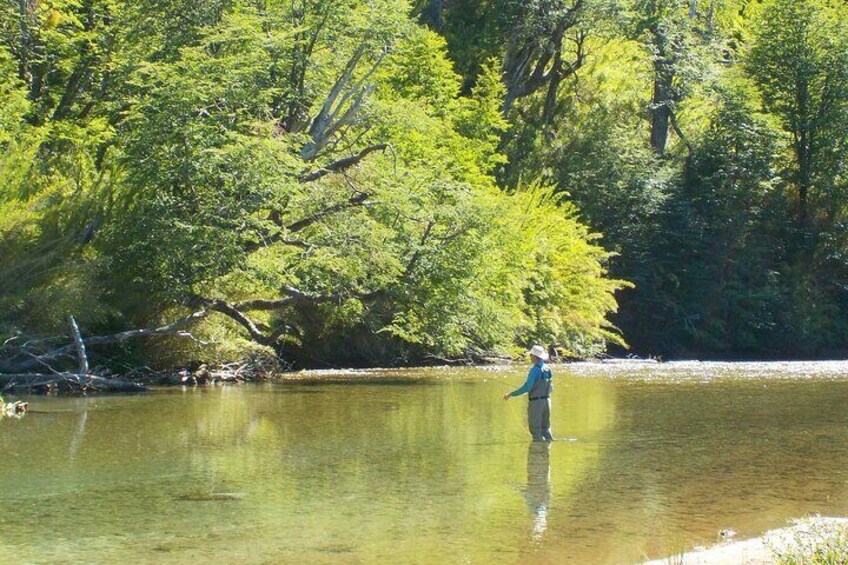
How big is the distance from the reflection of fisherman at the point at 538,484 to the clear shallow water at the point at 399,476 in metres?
0.04

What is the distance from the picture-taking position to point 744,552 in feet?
33.3

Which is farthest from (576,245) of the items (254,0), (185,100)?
(185,100)

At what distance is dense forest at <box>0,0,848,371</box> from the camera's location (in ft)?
82.8

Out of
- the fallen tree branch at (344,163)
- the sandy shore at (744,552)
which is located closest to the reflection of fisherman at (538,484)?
the sandy shore at (744,552)

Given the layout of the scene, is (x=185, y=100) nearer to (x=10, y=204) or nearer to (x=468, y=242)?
(x=10, y=204)

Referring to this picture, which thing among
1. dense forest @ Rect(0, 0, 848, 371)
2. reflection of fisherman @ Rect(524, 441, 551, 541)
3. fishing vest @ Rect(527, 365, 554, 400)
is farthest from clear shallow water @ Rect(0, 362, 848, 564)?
dense forest @ Rect(0, 0, 848, 371)

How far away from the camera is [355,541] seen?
10.8 m

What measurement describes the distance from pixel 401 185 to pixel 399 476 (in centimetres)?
1462

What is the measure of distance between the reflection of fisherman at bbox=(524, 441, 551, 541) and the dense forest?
10.2m

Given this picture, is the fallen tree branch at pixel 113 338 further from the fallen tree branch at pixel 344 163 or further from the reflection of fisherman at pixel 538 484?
the reflection of fisherman at pixel 538 484

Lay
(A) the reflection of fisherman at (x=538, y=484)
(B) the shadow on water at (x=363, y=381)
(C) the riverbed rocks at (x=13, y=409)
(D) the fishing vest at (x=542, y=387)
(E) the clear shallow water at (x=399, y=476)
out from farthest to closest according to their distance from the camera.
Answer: (B) the shadow on water at (x=363, y=381) < (C) the riverbed rocks at (x=13, y=409) < (D) the fishing vest at (x=542, y=387) < (A) the reflection of fisherman at (x=538, y=484) < (E) the clear shallow water at (x=399, y=476)

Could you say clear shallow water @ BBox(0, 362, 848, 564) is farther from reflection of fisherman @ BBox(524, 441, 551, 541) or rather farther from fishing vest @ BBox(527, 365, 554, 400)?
fishing vest @ BBox(527, 365, 554, 400)

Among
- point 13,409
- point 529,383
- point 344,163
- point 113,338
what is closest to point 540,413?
point 529,383

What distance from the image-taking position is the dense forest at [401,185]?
25234 mm
